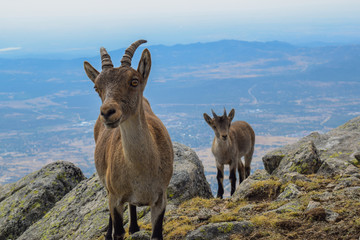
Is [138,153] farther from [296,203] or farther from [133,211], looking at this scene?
[296,203]

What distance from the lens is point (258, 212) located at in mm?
9156

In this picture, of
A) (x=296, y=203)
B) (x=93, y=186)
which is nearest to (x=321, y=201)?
(x=296, y=203)

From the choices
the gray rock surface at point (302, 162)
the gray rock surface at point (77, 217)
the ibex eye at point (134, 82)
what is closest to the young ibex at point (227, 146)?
the gray rock surface at point (302, 162)

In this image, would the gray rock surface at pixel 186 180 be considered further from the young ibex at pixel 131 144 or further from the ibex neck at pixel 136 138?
the ibex neck at pixel 136 138

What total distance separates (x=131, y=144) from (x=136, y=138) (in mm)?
151

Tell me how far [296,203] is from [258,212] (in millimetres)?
913

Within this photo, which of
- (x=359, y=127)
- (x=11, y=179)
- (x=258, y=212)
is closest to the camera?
(x=258, y=212)

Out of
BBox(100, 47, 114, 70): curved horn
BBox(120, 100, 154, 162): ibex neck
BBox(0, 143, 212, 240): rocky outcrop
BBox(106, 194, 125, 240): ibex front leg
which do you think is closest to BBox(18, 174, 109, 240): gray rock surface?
BBox(0, 143, 212, 240): rocky outcrop

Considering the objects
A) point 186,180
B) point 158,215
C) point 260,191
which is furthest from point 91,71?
point 260,191

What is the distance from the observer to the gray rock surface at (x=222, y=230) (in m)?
7.56

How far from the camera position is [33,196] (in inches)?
550

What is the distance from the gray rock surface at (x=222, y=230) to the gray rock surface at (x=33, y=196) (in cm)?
802

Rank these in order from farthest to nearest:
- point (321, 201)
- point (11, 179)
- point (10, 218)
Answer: point (11, 179), point (10, 218), point (321, 201)

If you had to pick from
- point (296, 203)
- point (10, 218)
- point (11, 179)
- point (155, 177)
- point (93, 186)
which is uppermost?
point (155, 177)
